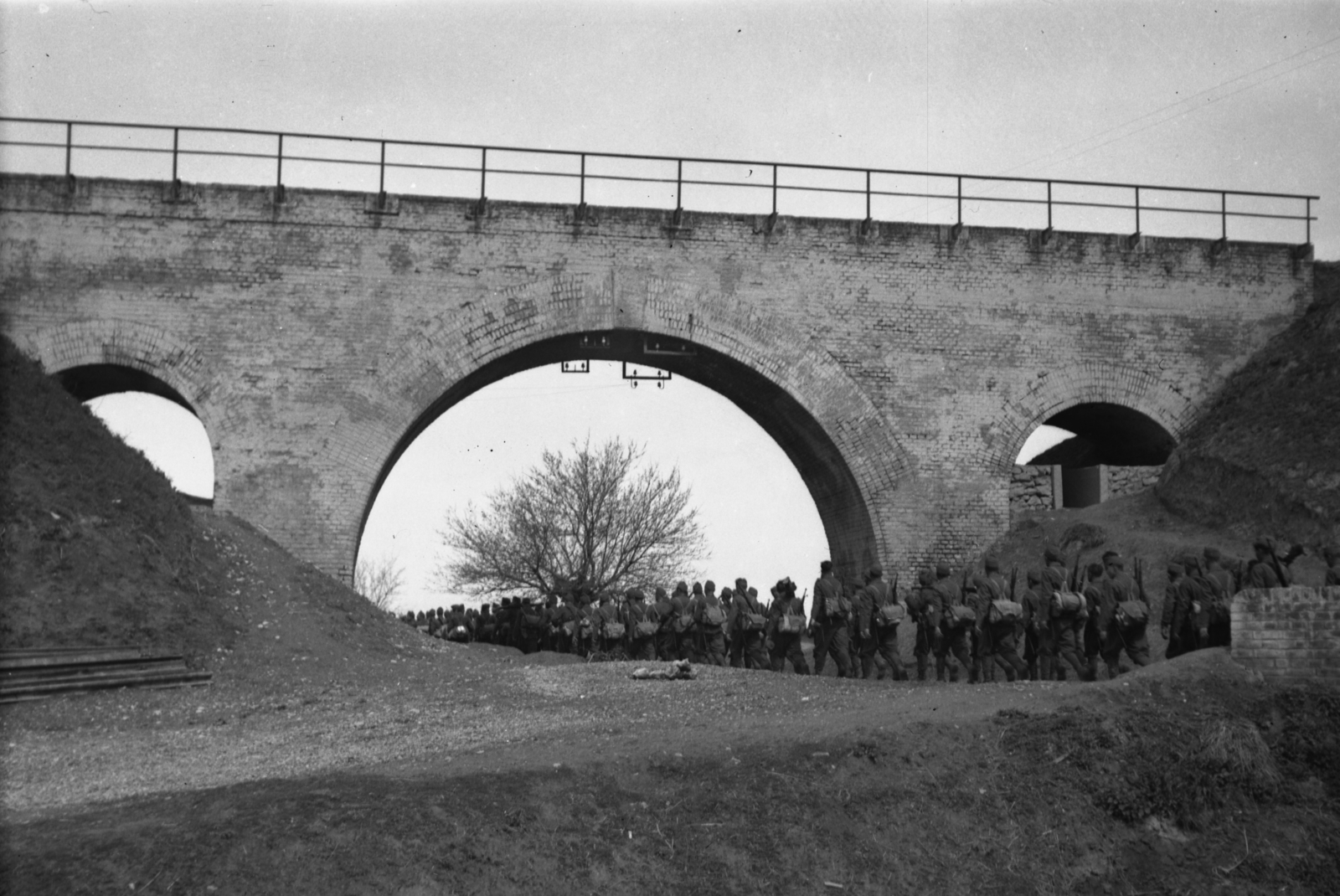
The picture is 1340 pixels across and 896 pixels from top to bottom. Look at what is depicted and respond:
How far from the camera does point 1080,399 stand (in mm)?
24719

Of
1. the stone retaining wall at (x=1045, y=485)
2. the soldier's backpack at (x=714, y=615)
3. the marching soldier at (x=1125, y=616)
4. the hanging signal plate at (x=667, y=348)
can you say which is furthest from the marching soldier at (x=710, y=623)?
the stone retaining wall at (x=1045, y=485)

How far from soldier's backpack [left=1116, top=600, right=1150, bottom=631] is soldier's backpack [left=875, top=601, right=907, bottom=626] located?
8.76 feet

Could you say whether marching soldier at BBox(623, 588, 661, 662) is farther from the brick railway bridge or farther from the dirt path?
the dirt path

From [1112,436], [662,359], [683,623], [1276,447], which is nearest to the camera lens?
[683,623]

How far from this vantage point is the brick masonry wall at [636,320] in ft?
73.6

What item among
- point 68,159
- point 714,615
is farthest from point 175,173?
point 714,615

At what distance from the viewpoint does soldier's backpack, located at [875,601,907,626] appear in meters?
17.5

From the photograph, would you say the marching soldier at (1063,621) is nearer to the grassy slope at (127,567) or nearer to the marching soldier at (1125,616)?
the marching soldier at (1125,616)

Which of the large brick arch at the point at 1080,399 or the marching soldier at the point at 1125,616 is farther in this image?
the large brick arch at the point at 1080,399

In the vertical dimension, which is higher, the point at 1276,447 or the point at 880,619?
the point at 1276,447

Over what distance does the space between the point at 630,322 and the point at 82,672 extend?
35.9 feet

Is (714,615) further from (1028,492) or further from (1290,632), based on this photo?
(1290,632)

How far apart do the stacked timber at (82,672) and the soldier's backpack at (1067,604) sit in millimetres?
9703

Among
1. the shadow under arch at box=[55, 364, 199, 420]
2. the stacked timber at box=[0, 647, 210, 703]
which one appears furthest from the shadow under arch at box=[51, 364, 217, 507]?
the stacked timber at box=[0, 647, 210, 703]
